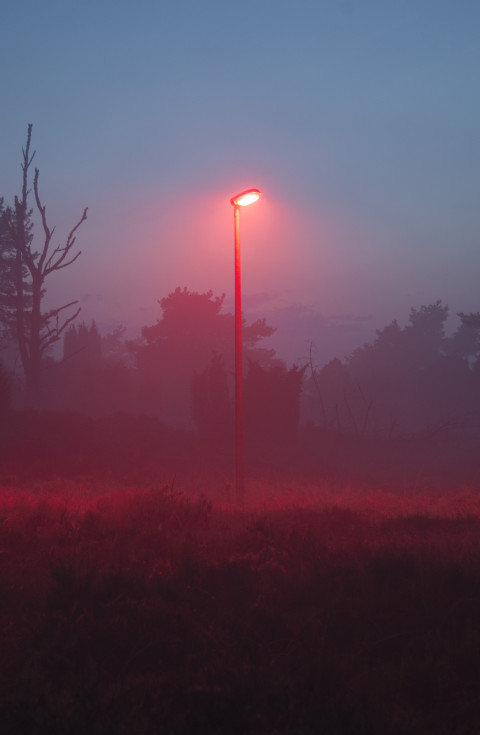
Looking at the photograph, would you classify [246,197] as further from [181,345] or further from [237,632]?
[181,345]

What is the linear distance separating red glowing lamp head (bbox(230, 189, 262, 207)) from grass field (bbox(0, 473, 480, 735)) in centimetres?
782

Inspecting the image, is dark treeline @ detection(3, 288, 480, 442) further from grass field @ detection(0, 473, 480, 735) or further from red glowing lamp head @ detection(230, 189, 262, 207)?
grass field @ detection(0, 473, 480, 735)

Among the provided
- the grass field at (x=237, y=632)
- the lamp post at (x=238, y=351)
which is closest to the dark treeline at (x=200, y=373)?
the lamp post at (x=238, y=351)

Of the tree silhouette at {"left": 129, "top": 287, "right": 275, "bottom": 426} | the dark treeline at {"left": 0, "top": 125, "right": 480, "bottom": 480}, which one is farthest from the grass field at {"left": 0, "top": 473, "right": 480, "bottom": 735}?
the tree silhouette at {"left": 129, "top": 287, "right": 275, "bottom": 426}

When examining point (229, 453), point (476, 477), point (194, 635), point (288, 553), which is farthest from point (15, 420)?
point (194, 635)

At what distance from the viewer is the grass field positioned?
383 cm

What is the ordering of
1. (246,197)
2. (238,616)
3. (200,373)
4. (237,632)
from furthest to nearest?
1. (200,373)
2. (246,197)
3. (238,616)
4. (237,632)

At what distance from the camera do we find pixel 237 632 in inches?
193

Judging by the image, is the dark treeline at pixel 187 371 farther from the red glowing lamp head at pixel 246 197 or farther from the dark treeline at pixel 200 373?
the red glowing lamp head at pixel 246 197

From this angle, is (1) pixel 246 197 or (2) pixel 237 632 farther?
(1) pixel 246 197

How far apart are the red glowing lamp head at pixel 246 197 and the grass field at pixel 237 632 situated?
25.7 ft

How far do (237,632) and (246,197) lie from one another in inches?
409

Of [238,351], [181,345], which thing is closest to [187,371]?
[181,345]

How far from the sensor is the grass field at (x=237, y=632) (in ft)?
12.6
